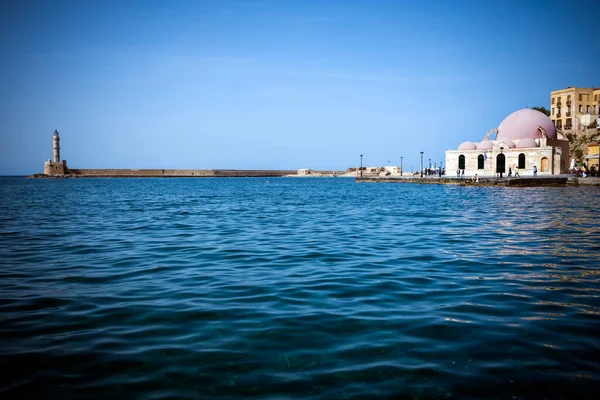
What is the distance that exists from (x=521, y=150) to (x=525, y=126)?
158 inches

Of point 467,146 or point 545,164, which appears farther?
point 467,146

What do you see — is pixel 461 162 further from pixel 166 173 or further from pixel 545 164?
pixel 166 173

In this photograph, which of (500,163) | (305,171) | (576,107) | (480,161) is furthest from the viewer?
(305,171)

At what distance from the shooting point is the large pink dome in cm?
5475

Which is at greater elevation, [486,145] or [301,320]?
[486,145]

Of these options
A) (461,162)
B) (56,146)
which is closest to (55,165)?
(56,146)

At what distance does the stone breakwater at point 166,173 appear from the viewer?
402 ft

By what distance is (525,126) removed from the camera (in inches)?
2178

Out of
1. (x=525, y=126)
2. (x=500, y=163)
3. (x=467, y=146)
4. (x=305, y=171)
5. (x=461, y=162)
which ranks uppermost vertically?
(x=525, y=126)

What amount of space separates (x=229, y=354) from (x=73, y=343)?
65.3 inches

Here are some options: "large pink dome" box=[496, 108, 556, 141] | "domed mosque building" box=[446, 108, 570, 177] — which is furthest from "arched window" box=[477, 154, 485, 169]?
"large pink dome" box=[496, 108, 556, 141]

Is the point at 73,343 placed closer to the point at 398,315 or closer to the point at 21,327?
the point at 21,327

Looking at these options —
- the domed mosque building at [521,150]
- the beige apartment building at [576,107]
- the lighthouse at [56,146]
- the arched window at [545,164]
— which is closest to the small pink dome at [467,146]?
the domed mosque building at [521,150]

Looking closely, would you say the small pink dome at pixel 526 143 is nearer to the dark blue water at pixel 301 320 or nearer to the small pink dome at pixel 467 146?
the small pink dome at pixel 467 146
